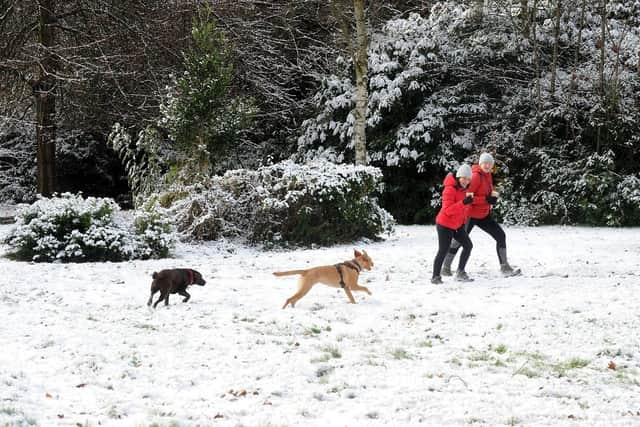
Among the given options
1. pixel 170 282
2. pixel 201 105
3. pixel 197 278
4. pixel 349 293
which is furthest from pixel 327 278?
pixel 201 105

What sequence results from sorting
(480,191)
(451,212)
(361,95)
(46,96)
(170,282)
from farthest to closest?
(46,96) < (361,95) < (480,191) < (451,212) < (170,282)

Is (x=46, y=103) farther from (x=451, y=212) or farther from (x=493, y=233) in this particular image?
(x=493, y=233)

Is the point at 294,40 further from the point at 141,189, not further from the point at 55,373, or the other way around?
the point at 55,373

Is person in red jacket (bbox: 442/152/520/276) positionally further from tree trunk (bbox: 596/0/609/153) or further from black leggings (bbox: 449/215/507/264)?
tree trunk (bbox: 596/0/609/153)

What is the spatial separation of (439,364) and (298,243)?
749 cm

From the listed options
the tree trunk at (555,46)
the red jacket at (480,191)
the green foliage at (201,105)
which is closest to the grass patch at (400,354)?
the red jacket at (480,191)

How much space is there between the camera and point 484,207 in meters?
8.39

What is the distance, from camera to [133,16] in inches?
663

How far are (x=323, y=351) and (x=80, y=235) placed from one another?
630 centimetres

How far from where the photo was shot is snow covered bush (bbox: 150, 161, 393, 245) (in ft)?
39.9

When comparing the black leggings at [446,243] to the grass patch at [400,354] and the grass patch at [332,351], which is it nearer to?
the grass patch at [400,354]

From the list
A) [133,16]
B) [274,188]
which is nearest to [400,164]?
[274,188]

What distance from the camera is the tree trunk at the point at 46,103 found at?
1579cm

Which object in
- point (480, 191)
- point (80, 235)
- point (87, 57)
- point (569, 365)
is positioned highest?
point (87, 57)
